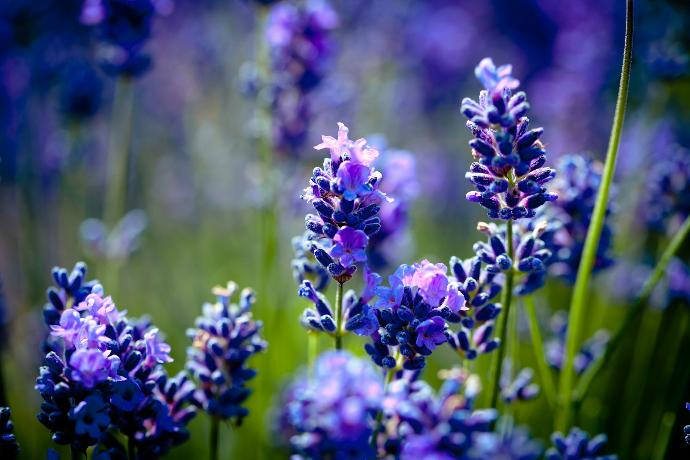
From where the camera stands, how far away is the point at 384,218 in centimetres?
213

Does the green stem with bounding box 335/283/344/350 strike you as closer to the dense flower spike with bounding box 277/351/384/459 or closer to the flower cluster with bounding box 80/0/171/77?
the dense flower spike with bounding box 277/351/384/459

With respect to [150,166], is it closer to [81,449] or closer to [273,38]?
[273,38]

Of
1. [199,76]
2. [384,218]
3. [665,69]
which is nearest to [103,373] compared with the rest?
[384,218]

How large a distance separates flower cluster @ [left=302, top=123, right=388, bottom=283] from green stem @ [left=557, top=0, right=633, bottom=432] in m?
0.53

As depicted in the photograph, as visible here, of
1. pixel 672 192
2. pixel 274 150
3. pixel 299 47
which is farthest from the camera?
pixel 274 150

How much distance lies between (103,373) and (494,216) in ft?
2.80

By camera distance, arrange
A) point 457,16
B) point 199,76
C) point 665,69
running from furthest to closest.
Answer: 1. point 457,16
2. point 199,76
3. point 665,69

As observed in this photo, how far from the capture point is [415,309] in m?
1.30

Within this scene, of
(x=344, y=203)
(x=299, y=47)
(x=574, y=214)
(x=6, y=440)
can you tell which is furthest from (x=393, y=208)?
(x=6, y=440)

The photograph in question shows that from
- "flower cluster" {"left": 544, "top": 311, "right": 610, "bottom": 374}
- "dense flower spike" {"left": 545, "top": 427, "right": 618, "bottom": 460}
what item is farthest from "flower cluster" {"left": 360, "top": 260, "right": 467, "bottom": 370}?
"flower cluster" {"left": 544, "top": 311, "right": 610, "bottom": 374}

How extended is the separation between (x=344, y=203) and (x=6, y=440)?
2.74 feet

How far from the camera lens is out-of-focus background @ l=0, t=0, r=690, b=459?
8.68 ft

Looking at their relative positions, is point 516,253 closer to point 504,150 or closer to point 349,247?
point 504,150

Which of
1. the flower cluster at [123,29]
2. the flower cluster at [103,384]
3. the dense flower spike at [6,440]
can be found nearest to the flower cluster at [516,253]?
the flower cluster at [103,384]
